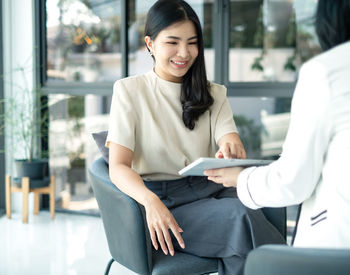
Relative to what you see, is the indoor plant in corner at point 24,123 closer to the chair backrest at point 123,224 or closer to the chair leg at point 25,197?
the chair leg at point 25,197

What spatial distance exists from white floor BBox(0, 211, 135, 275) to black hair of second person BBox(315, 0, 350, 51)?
1870 mm

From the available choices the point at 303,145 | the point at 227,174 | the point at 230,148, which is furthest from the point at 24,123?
the point at 303,145

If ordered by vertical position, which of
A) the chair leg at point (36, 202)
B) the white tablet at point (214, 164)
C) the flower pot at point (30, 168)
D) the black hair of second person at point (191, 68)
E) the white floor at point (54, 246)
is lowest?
the white floor at point (54, 246)

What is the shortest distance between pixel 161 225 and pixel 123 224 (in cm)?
18

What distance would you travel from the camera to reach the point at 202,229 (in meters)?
1.53

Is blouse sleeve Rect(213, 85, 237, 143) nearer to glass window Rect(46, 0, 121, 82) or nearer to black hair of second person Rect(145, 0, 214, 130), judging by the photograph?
black hair of second person Rect(145, 0, 214, 130)

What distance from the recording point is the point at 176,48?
1741mm

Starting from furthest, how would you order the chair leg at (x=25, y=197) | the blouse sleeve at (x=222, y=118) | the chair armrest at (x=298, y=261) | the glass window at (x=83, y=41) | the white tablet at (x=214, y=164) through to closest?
the glass window at (x=83, y=41) → the chair leg at (x=25, y=197) → the blouse sleeve at (x=222, y=118) → the white tablet at (x=214, y=164) → the chair armrest at (x=298, y=261)

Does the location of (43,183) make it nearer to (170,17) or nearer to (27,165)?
(27,165)

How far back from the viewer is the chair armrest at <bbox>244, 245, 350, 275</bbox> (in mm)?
832

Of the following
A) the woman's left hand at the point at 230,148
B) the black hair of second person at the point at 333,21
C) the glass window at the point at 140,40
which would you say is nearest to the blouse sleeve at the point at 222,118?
the woman's left hand at the point at 230,148

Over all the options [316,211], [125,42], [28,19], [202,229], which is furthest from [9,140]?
[316,211]

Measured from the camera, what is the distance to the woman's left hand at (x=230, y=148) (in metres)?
1.61

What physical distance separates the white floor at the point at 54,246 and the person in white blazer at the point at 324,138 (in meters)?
1.65
